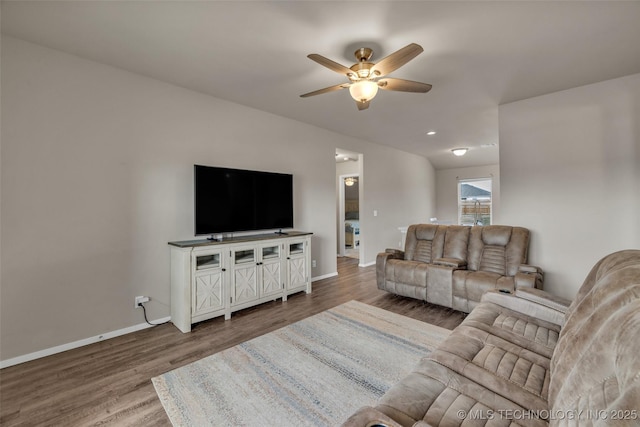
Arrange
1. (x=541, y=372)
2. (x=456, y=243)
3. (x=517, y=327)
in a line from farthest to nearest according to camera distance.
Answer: (x=456, y=243) < (x=517, y=327) < (x=541, y=372)

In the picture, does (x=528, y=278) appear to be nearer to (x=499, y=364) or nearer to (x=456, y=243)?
(x=456, y=243)

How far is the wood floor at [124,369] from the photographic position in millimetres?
1617

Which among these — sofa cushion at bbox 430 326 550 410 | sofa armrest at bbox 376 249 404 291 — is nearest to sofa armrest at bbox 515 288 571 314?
sofa cushion at bbox 430 326 550 410

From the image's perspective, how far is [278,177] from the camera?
12.3 ft

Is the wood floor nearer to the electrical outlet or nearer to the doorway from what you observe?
the electrical outlet

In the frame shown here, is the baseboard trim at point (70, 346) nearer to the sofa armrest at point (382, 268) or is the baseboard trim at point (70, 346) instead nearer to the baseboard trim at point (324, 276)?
the baseboard trim at point (324, 276)

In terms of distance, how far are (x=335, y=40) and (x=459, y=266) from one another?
287cm

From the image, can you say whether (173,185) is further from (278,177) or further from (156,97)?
(278,177)

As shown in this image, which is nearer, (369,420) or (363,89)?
(369,420)

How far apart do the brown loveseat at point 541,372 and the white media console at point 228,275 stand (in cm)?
226

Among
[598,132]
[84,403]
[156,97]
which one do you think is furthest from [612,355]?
[156,97]

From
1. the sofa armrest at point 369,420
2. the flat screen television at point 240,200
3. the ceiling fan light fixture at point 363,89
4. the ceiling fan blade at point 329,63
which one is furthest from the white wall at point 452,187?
the sofa armrest at point 369,420

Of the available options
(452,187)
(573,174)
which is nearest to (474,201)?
(452,187)

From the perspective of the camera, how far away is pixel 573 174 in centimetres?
314
